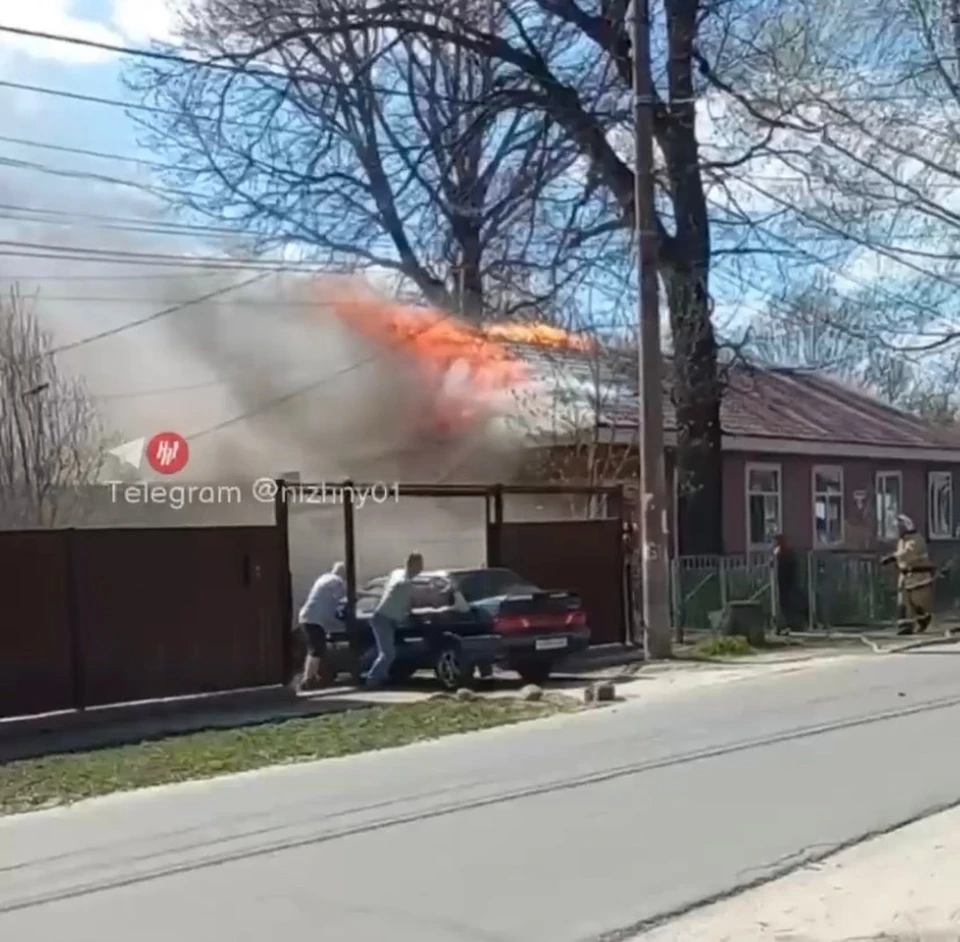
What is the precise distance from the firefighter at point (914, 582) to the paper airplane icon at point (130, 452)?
12.4 m

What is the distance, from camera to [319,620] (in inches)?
785

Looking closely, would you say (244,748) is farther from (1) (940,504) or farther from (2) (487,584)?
(1) (940,504)

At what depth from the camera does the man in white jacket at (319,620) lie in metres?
19.8

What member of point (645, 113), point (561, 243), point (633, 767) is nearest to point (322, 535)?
point (561, 243)

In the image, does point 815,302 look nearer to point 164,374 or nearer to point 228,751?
point 164,374

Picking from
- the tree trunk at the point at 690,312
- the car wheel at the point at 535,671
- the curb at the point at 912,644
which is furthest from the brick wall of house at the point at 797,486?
the car wheel at the point at 535,671

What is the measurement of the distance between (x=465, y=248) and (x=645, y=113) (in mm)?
7954

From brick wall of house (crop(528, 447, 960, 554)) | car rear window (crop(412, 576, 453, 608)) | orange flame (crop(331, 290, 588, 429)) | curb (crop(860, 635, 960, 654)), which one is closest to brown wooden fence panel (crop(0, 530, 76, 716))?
car rear window (crop(412, 576, 453, 608))

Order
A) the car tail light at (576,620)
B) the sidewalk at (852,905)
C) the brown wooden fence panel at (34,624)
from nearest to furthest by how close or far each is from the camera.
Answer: the sidewalk at (852,905) < the brown wooden fence panel at (34,624) < the car tail light at (576,620)

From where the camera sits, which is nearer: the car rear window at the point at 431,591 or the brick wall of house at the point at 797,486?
the car rear window at the point at 431,591

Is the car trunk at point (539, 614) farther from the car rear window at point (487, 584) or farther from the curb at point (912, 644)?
the curb at point (912, 644)

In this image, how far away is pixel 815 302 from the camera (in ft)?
97.2

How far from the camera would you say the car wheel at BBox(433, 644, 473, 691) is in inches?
760

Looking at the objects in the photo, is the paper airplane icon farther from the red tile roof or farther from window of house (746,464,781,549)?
window of house (746,464,781,549)
